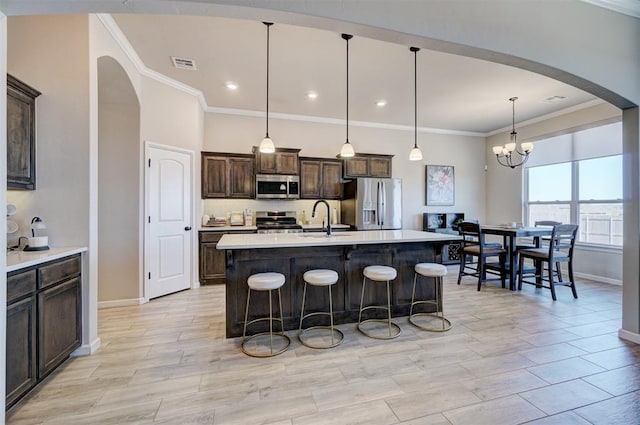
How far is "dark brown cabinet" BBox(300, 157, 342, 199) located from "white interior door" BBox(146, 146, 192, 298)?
2017 mm

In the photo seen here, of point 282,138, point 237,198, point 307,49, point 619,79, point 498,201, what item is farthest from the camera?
point 498,201

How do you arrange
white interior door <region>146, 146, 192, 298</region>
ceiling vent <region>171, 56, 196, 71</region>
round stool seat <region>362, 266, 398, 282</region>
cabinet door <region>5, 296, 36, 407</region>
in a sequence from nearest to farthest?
cabinet door <region>5, 296, 36, 407</region>
round stool seat <region>362, 266, 398, 282</region>
ceiling vent <region>171, 56, 196, 71</region>
white interior door <region>146, 146, 192, 298</region>

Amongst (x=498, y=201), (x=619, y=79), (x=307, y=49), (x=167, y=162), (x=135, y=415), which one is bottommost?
(x=135, y=415)

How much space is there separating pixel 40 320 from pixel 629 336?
496 cm

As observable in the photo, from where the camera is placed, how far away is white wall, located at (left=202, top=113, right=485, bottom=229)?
545 cm

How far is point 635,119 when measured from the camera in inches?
107

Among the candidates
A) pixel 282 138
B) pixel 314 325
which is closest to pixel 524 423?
pixel 314 325

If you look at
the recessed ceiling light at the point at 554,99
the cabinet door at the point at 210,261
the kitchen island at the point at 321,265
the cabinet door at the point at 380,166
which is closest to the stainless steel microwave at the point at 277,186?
the cabinet door at the point at 210,261

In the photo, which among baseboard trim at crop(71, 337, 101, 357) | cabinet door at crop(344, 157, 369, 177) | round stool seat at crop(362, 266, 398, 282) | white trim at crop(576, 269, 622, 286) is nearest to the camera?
baseboard trim at crop(71, 337, 101, 357)

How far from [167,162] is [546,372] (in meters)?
4.84

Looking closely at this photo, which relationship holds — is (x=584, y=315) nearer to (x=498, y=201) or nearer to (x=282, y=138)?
(x=498, y=201)

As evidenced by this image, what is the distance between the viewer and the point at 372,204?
5.61m

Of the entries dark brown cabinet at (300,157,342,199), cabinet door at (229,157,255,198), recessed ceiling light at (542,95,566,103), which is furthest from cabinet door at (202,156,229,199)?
recessed ceiling light at (542,95,566,103)

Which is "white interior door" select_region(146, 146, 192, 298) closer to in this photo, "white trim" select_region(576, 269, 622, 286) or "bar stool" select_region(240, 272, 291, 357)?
"bar stool" select_region(240, 272, 291, 357)
